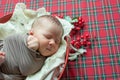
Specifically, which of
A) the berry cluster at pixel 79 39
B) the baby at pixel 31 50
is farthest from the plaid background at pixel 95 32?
the baby at pixel 31 50

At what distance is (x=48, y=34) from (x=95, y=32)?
0.31 m

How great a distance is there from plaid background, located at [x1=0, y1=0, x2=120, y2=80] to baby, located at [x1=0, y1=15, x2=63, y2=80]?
17 centimetres

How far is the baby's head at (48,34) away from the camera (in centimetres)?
90

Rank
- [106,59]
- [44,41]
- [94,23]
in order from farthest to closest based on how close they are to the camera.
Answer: [94,23], [106,59], [44,41]

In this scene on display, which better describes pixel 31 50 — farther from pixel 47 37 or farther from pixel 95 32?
pixel 95 32

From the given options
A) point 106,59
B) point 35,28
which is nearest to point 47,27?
point 35,28

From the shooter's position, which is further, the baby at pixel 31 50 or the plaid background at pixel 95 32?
the plaid background at pixel 95 32

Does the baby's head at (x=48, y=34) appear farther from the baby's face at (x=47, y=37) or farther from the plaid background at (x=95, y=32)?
the plaid background at (x=95, y=32)

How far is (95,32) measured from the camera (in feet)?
3.73

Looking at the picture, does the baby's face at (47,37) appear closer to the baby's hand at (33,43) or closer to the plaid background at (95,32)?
the baby's hand at (33,43)

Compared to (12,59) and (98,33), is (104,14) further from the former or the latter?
(12,59)

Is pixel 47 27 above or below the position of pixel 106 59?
above

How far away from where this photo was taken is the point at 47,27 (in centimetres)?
92

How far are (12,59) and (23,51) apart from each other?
0.18ft
